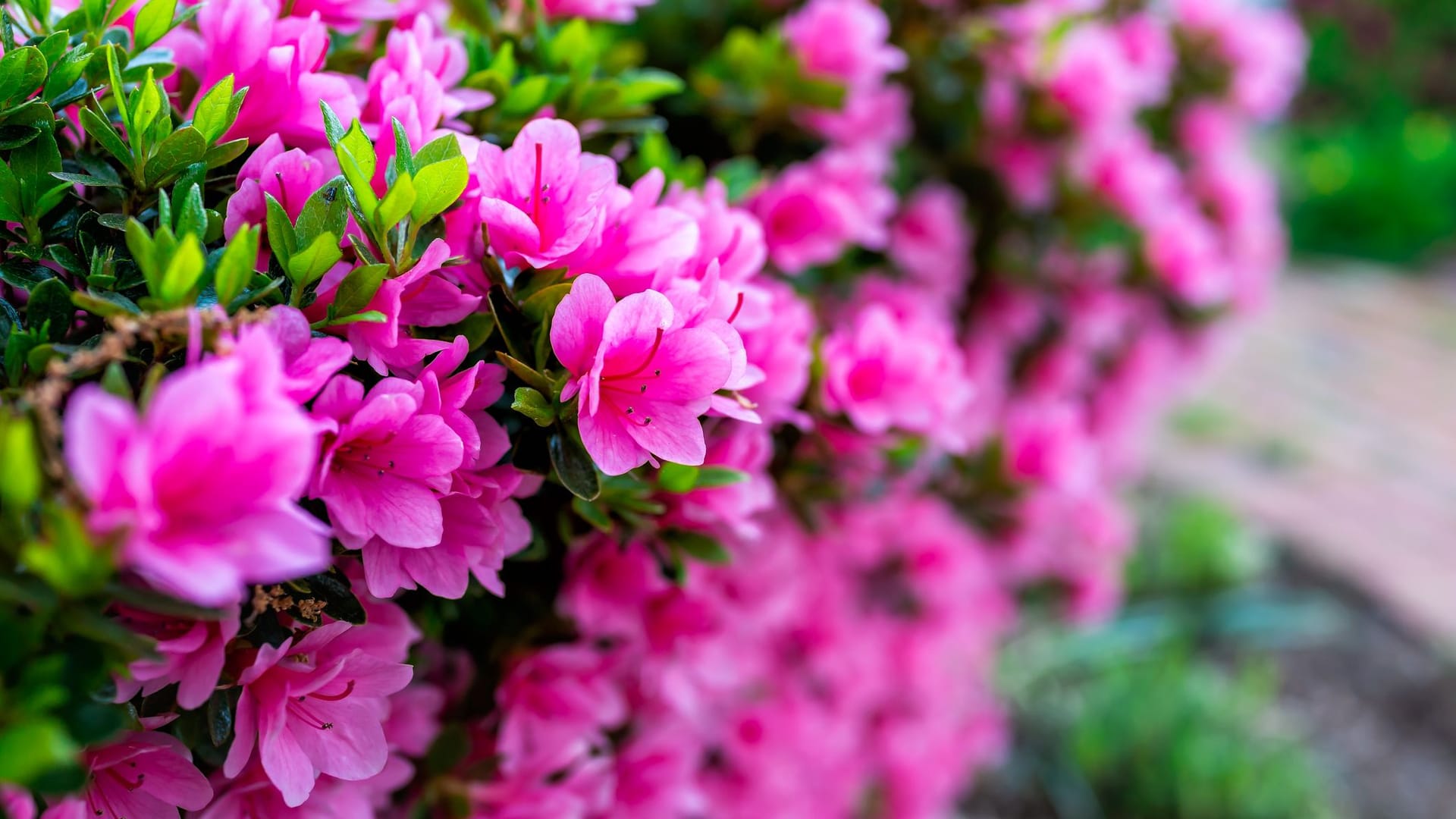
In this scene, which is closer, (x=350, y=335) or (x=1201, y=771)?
(x=350, y=335)

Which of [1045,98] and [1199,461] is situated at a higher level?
[1045,98]

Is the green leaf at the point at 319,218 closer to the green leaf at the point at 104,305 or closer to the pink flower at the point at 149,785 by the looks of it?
the green leaf at the point at 104,305

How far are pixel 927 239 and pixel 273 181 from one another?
904 millimetres

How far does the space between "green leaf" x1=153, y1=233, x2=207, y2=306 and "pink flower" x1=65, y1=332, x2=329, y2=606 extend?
0.10 m

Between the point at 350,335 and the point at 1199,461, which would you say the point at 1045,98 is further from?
the point at 1199,461

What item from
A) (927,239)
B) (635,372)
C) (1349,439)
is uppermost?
(635,372)

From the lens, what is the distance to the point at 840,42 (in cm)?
98

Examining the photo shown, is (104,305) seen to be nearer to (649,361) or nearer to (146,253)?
(146,253)

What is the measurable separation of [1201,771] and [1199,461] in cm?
193

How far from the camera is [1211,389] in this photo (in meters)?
4.18

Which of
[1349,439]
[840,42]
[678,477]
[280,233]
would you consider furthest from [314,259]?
[1349,439]

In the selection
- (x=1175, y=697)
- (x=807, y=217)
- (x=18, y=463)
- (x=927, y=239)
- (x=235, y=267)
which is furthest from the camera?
(x=1175, y=697)

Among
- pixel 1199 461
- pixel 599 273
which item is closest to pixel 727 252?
pixel 599 273

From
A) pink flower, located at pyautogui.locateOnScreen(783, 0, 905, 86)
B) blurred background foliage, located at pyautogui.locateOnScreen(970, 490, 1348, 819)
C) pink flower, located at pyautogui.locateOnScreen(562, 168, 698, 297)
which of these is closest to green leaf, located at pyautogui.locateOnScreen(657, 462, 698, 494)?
pink flower, located at pyautogui.locateOnScreen(562, 168, 698, 297)
